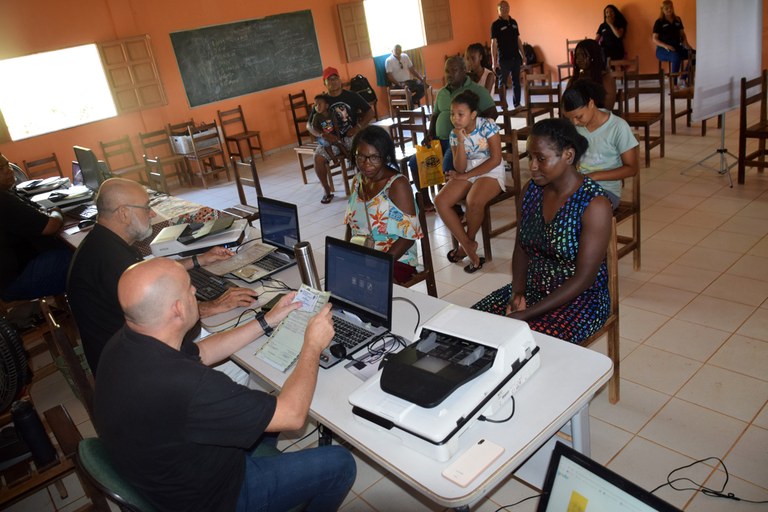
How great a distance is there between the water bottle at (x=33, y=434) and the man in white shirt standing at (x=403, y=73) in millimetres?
8383

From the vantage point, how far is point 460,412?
1.54 meters

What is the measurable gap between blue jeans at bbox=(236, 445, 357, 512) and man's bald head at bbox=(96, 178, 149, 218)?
1.37m

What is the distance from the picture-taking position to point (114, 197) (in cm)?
265

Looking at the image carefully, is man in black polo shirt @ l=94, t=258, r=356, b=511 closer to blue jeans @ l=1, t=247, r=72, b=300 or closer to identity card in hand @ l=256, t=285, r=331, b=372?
identity card in hand @ l=256, t=285, r=331, b=372

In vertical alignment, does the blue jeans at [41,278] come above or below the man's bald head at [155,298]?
below

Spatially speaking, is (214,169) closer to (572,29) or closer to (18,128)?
(18,128)

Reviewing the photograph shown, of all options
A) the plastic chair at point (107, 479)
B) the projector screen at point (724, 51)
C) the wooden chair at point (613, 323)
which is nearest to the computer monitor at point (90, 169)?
the plastic chair at point (107, 479)

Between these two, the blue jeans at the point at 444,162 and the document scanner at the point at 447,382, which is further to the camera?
the blue jeans at the point at 444,162

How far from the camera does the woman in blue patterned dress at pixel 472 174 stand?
4.10 metres

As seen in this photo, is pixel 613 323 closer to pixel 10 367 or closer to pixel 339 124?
pixel 10 367

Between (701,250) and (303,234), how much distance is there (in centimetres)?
327

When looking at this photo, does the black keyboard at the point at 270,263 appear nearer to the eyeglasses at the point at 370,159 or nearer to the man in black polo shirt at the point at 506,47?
the eyeglasses at the point at 370,159

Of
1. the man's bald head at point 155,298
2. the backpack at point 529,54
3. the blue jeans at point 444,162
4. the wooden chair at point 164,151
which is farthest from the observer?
the backpack at point 529,54

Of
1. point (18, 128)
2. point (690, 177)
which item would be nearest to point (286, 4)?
point (18, 128)
